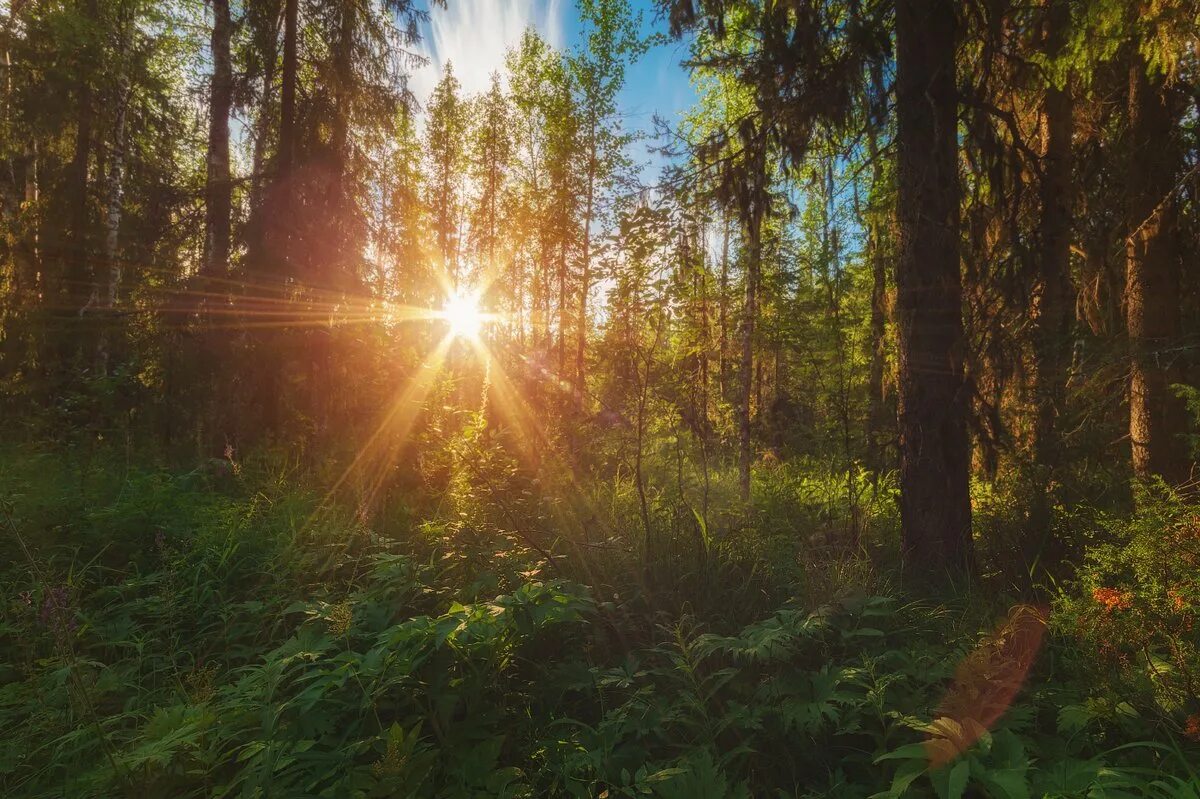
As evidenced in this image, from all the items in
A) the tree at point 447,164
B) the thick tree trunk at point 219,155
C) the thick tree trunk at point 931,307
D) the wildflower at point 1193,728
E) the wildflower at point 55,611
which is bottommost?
the wildflower at point 1193,728

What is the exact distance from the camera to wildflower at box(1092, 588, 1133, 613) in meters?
2.42

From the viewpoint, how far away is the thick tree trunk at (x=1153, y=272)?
5395 mm

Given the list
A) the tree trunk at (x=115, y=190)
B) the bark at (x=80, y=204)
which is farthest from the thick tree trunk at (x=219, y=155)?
the bark at (x=80, y=204)

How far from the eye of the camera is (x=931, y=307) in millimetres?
4367

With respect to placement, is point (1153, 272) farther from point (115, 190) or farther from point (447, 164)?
point (447, 164)

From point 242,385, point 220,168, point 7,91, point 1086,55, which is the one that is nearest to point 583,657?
point 1086,55

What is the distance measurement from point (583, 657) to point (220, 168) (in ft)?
33.7

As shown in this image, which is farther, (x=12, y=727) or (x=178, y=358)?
(x=178, y=358)

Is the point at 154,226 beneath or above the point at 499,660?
above

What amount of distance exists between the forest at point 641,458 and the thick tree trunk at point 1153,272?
1.3 inches

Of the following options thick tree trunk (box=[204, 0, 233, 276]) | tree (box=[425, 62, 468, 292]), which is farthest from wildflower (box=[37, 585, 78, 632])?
tree (box=[425, 62, 468, 292])

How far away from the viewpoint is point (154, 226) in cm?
835

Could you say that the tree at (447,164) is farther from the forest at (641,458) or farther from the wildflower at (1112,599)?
the wildflower at (1112,599)

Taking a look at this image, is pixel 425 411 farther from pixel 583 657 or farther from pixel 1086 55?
pixel 1086 55
